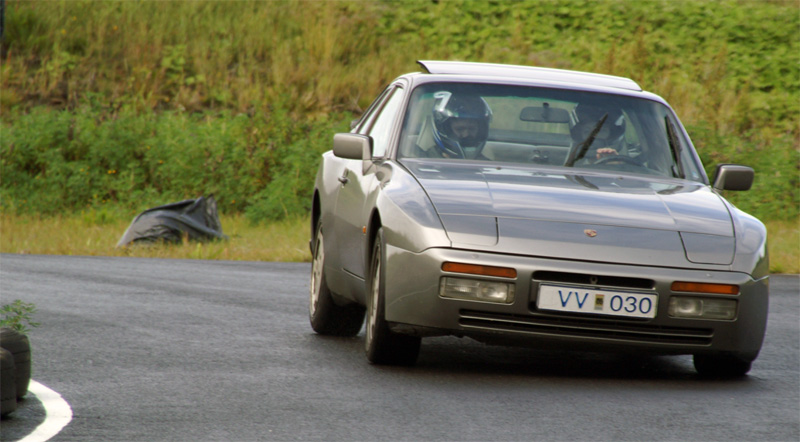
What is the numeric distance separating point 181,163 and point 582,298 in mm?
14010

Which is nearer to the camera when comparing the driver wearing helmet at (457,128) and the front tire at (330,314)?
the driver wearing helmet at (457,128)

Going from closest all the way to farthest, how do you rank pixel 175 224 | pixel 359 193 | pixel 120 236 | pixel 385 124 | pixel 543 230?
1. pixel 543 230
2. pixel 359 193
3. pixel 385 124
4. pixel 175 224
5. pixel 120 236

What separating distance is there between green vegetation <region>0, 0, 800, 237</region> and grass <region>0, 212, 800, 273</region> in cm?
72

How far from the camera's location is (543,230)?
19.3 ft

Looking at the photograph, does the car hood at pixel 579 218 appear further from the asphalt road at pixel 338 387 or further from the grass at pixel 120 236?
the grass at pixel 120 236

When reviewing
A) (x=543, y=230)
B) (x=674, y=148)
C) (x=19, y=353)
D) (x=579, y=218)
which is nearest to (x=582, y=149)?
(x=674, y=148)

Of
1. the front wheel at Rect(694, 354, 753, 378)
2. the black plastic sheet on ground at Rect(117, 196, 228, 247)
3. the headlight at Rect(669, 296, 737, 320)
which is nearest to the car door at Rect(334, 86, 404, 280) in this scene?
the headlight at Rect(669, 296, 737, 320)

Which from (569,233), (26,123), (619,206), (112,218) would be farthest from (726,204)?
(26,123)

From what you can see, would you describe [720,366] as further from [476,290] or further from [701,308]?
[476,290]

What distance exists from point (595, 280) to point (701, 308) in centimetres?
51

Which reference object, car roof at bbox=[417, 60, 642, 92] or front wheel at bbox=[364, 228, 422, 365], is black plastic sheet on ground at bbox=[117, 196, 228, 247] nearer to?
car roof at bbox=[417, 60, 642, 92]

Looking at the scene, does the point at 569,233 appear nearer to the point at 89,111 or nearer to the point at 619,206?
the point at 619,206

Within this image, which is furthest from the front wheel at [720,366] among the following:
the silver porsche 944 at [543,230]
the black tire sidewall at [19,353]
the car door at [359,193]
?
the black tire sidewall at [19,353]

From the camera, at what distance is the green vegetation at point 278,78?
62.0ft
